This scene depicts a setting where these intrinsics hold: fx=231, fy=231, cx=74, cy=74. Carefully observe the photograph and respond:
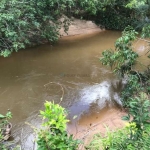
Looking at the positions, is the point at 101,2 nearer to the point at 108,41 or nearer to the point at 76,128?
the point at 108,41

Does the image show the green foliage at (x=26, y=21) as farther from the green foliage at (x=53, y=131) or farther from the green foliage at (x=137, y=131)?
the green foliage at (x=137, y=131)

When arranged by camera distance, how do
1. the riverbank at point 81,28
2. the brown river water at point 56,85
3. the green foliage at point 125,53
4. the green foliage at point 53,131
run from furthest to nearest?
the riverbank at point 81,28
the brown river water at point 56,85
the green foliage at point 125,53
the green foliage at point 53,131

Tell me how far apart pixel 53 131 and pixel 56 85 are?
4371 millimetres

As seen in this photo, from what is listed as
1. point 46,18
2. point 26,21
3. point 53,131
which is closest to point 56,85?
point 26,21

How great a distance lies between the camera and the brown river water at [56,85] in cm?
510

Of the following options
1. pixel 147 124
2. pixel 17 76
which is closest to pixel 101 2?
pixel 17 76

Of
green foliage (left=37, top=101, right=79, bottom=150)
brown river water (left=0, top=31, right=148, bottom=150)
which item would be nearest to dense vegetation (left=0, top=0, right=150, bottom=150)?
green foliage (left=37, top=101, right=79, bottom=150)

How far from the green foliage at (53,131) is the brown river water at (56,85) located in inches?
88.2

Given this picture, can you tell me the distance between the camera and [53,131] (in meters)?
2.12

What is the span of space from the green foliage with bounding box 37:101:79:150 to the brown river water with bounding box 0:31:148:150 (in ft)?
7.35

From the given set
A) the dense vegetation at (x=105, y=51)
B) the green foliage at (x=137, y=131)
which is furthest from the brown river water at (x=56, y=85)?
the green foliage at (x=137, y=131)

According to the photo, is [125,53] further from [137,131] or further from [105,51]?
[137,131]

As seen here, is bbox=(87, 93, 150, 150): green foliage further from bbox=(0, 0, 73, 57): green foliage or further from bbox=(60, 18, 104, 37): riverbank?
bbox=(60, 18, 104, 37): riverbank

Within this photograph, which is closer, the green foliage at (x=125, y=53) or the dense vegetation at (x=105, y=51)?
the dense vegetation at (x=105, y=51)
